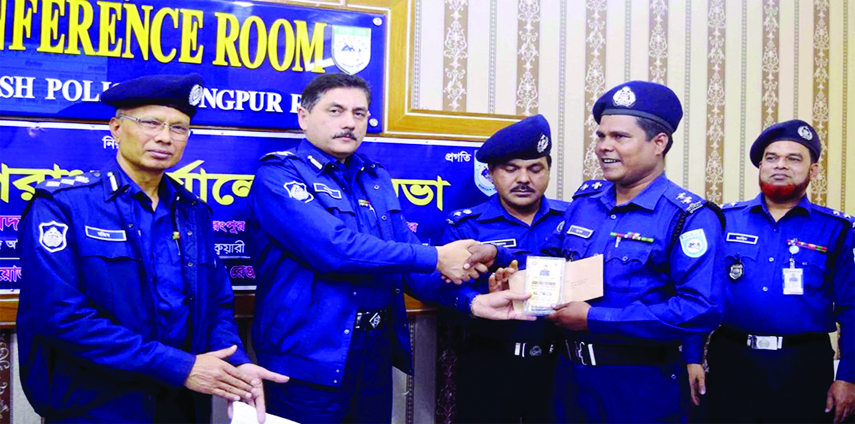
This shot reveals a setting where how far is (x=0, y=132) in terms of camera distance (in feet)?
8.28

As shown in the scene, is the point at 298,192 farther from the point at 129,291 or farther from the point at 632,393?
the point at 632,393

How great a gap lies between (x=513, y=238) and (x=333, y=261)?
2.79 ft

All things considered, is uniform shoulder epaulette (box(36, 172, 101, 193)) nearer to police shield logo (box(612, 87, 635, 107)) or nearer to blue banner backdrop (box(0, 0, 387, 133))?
blue banner backdrop (box(0, 0, 387, 133))

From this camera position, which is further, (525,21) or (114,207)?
(525,21)

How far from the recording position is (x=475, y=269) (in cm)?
257

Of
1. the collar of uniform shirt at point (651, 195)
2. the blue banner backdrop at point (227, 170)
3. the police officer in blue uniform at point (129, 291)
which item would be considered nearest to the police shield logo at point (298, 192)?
the police officer in blue uniform at point (129, 291)

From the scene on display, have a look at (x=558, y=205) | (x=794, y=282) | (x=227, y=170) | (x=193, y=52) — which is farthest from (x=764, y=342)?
(x=193, y=52)

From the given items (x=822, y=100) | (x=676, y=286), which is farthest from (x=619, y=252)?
(x=822, y=100)

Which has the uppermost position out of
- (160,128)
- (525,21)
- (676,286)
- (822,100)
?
(525,21)

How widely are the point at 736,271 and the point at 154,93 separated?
2.26m

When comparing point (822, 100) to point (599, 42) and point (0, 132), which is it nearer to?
point (599, 42)

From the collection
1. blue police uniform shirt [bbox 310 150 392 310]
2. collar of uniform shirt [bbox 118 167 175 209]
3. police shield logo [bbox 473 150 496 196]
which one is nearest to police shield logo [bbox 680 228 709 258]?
blue police uniform shirt [bbox 310 150 392 310]

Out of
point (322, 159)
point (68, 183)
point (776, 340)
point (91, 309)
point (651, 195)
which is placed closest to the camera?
point (91, 309)

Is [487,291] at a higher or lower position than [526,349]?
higher
